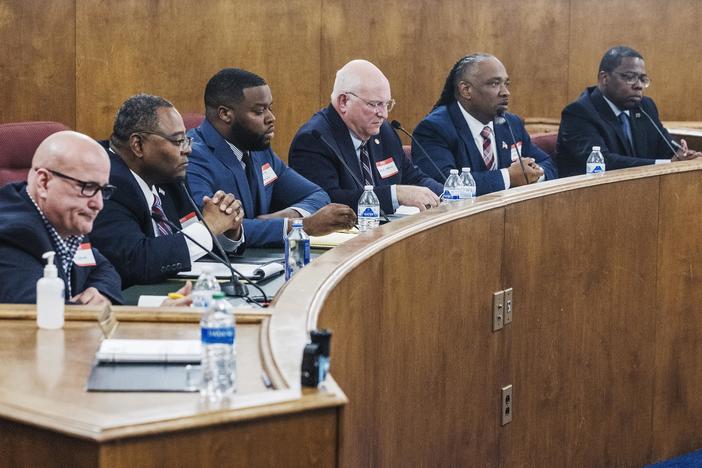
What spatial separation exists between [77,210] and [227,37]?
3784mm

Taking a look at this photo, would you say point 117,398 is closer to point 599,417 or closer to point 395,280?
point 395,280

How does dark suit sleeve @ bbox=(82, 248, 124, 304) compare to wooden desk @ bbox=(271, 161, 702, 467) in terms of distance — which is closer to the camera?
wooden desk @ bbox=(271, 161, 702, 467)

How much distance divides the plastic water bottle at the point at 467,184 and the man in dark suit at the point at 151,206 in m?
1.26

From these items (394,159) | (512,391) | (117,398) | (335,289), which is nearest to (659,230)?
(512,391)

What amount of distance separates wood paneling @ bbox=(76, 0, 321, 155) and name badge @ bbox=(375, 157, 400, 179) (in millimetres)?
1793

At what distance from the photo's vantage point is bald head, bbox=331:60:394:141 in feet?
14.5

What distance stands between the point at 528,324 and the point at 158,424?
1.95 m

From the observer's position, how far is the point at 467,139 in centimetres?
482

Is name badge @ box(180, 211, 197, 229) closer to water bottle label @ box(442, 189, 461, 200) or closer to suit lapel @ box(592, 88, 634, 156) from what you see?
water bottle label @ box(442, 189, 461, 200)

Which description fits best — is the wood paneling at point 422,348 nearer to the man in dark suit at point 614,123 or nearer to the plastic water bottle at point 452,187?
the plastic water bottle at point 452,187

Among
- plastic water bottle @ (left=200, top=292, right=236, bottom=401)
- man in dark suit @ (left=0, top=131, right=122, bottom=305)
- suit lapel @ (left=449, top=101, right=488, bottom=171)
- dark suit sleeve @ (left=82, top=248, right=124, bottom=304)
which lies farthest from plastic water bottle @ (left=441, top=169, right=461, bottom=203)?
plastic water bottle @ (left=200, top=292, right=236, bottom=401)

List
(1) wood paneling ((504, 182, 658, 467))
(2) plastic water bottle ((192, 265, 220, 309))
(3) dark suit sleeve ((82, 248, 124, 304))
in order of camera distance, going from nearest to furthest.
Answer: (2) plastic water bottle ((192, 265, 220, 309)) → (3) dark suit sleeve ((82, 248, 124, 304)) → (1) wood paneling ((504, 182, 658, 467))

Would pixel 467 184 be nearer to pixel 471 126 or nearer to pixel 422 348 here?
pixel 471 126

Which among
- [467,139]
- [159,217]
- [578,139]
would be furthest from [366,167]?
[159,217]
